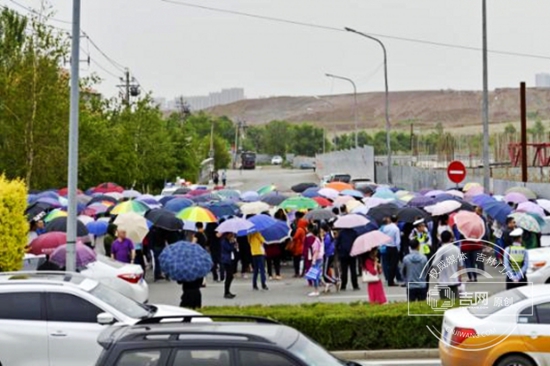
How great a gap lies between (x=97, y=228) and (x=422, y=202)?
9.60 metres

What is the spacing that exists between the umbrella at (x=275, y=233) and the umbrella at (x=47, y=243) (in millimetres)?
A: 5144

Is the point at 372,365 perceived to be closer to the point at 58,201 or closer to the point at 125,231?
the point at 125,231

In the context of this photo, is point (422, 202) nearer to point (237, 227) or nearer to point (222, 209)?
point (222, 209)

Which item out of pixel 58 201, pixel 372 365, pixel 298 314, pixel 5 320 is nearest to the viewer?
pixel 5 320

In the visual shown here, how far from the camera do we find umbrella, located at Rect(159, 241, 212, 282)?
47.4 feet

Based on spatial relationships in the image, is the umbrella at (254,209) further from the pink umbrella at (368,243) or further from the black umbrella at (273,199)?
the pink umbrella at (368,243)

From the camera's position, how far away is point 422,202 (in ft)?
84.3

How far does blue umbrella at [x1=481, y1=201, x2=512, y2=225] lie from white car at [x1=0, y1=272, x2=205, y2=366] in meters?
13.6

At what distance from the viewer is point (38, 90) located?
101ft

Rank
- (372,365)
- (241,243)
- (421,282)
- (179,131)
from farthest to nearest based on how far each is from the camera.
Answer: (179,131)
(241,243)
(421,282)
(372,365)

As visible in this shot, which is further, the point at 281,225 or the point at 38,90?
the point at 38,90

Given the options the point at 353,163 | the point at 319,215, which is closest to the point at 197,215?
the point at 319,215

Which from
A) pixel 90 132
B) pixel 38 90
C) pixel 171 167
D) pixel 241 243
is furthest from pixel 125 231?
pixel 171 167

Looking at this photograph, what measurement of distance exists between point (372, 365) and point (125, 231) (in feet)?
29.3
